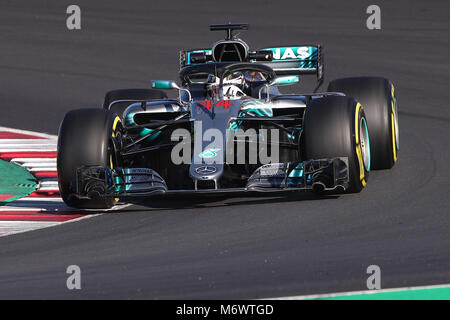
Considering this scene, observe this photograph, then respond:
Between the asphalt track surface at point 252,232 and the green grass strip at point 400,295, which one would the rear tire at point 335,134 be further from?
the green grass strip at point 400,295

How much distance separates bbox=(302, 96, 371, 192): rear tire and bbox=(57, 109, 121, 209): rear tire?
70.5 inches

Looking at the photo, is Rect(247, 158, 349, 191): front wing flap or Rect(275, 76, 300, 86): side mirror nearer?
Rect(247, 158, 349, 191): front wing flap

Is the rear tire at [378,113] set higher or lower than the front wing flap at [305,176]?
higher

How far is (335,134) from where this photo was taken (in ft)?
31.0

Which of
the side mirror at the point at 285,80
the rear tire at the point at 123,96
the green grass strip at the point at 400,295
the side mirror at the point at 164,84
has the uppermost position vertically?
the side mirror at the point at 285,80

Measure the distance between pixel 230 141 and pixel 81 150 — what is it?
133cm

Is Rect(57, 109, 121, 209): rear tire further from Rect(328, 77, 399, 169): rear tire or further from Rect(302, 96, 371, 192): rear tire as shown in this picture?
Rect(328, 77, 399, 169): rear tire

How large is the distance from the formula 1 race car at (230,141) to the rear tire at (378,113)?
1 centimetres

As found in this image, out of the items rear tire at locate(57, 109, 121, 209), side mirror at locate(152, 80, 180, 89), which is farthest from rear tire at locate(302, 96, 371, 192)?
rear tire at locate(57, 109, 121, 209)

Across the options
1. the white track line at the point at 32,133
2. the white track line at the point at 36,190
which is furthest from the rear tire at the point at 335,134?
the white track line at the point at 32,133

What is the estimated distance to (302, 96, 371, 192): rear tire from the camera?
9.41 metres

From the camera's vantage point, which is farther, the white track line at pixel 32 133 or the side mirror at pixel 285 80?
the white track line at pixel 32 133

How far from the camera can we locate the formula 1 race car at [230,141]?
30.8 ft
